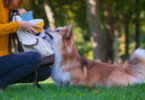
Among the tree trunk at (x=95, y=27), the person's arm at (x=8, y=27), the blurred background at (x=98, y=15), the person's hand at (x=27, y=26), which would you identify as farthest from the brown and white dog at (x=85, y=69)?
the tree trunk at (x=95, y=27)

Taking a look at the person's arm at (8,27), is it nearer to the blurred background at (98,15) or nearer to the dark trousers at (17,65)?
the dark trousers at (17,65)

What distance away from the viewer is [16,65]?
4.47m

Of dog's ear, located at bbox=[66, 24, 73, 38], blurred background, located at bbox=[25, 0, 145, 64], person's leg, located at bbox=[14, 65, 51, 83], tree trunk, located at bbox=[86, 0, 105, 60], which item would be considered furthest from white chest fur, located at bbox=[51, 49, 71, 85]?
tree trunk, located at bbox=[86, 0, 105, 60]

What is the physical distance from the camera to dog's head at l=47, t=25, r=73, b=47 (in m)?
5.34

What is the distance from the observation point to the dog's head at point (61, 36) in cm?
534

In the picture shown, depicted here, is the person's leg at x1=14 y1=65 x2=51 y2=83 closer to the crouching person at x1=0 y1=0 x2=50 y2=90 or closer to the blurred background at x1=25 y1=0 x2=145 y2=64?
the crouching person at x1=0 y1=0 x2=50 y2=90

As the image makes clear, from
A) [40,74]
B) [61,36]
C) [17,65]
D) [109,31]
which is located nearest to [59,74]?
[40,74]

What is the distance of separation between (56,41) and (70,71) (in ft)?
2.14

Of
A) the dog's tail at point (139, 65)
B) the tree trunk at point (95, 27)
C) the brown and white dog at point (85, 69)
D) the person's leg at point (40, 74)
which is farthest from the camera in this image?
the tree trunk at point (95, 27)

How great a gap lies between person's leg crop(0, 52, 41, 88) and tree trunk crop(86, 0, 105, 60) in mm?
8501

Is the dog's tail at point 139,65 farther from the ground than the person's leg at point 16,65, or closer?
closer

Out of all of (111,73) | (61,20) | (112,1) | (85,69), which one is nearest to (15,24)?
(85,69)

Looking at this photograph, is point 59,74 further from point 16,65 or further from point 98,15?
point 98,15

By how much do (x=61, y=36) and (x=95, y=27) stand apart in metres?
7.77
